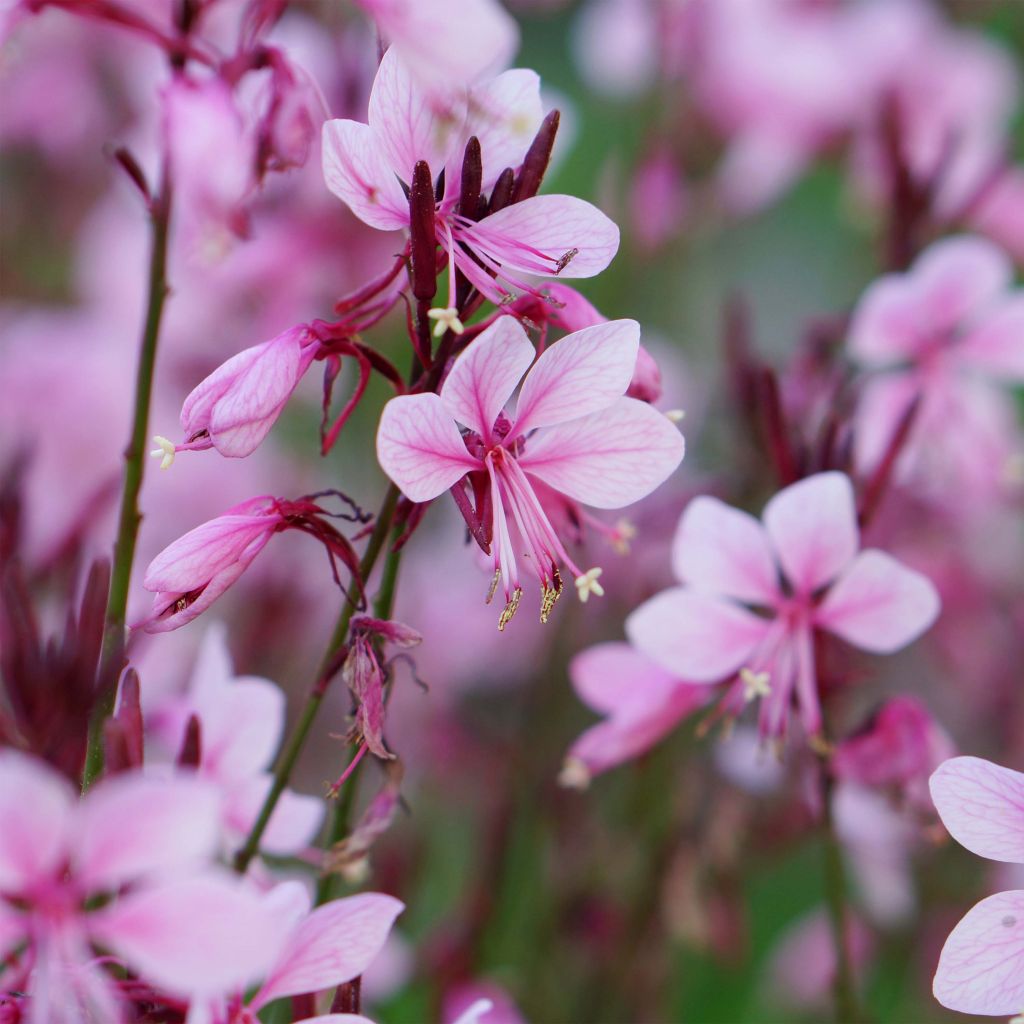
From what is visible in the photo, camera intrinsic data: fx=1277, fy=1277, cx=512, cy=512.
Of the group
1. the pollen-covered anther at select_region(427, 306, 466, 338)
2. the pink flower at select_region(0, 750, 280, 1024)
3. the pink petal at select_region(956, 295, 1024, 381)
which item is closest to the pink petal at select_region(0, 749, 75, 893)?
the pink flower at select_region(0, 750, 280, 1024)


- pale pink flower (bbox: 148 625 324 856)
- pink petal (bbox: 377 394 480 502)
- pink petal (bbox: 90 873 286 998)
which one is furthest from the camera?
pale pink flower (bbox: 148 625 324 856)

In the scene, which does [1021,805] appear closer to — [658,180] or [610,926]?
[610,926]

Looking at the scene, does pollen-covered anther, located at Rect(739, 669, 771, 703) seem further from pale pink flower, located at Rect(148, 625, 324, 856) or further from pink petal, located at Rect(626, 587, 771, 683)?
pale pink flower, located at Rect(148, 625, 324, 856)

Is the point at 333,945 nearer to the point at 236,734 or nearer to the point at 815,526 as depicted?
the point at 236,734

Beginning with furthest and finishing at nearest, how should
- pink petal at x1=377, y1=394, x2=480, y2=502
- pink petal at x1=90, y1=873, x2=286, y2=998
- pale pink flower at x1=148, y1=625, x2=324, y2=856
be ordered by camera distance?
pale pink flower at x1=148, y1=625, x2=324, y2=856
pink petal at x1=377, y1=394, x2=480, y2=502
pink petal at x1=90, y1=873, x2=286, y2=998

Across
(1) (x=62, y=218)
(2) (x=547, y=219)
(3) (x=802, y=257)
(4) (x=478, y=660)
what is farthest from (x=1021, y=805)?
(3) (x=802, y=257)

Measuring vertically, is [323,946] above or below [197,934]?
below

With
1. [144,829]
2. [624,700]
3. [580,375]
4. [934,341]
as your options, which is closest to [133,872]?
[144,829]
